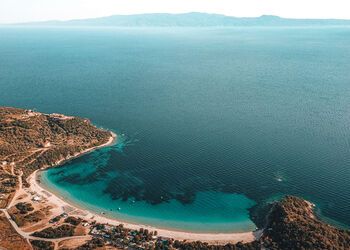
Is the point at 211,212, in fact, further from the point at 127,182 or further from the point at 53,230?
A: the point at 53,230

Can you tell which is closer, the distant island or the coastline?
the distant island

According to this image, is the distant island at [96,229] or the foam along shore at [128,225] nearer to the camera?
the distant island at [96,229]

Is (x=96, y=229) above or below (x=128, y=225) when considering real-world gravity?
above

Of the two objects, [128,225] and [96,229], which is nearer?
[96,229]

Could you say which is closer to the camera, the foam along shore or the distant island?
the distant island

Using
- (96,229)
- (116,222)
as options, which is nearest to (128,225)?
(116,222)

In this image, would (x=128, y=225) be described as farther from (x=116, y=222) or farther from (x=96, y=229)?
(x=96, y=229)

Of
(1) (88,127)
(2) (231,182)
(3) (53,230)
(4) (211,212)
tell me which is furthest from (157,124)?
(3) (53,230)

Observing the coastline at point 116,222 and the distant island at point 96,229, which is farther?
the coastline at point 116,222
